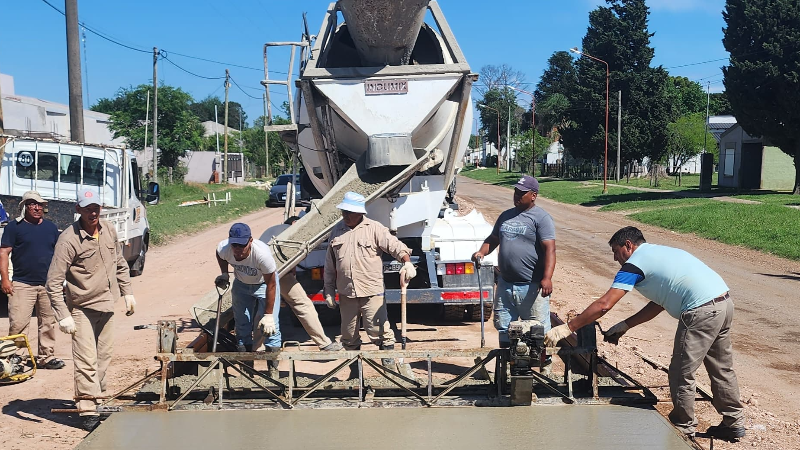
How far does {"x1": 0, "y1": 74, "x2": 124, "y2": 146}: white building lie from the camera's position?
31.5 m

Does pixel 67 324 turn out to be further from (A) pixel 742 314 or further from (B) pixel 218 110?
(B) pixel 218 110

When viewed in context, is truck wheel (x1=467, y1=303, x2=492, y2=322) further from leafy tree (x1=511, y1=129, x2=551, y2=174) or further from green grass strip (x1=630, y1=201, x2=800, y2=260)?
leafy tree (x1=511, y1=129, x2=551, y2=174)

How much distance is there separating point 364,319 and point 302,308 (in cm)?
73

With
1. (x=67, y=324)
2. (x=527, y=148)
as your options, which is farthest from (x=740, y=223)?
(x=527, y=148)

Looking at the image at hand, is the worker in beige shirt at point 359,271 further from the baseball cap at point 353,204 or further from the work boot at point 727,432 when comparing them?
the work boot at point 727,432

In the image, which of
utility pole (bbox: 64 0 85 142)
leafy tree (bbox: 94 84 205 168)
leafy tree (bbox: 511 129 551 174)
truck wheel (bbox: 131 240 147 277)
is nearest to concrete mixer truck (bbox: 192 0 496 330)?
truck wheel (bbox: 131 240 147 277)

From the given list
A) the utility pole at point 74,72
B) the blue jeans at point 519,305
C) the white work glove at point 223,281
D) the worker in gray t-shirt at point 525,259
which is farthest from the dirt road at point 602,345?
the utility pole at point 74,72

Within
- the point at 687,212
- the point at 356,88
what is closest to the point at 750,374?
the point at 356,88

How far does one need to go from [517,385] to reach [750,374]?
3177mm

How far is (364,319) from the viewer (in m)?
6.60

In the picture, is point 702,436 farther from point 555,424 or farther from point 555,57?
point 555,57

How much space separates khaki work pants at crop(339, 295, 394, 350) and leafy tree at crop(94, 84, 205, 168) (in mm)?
38690

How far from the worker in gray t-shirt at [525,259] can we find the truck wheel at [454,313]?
3000 mm

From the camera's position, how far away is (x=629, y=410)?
510 cm
